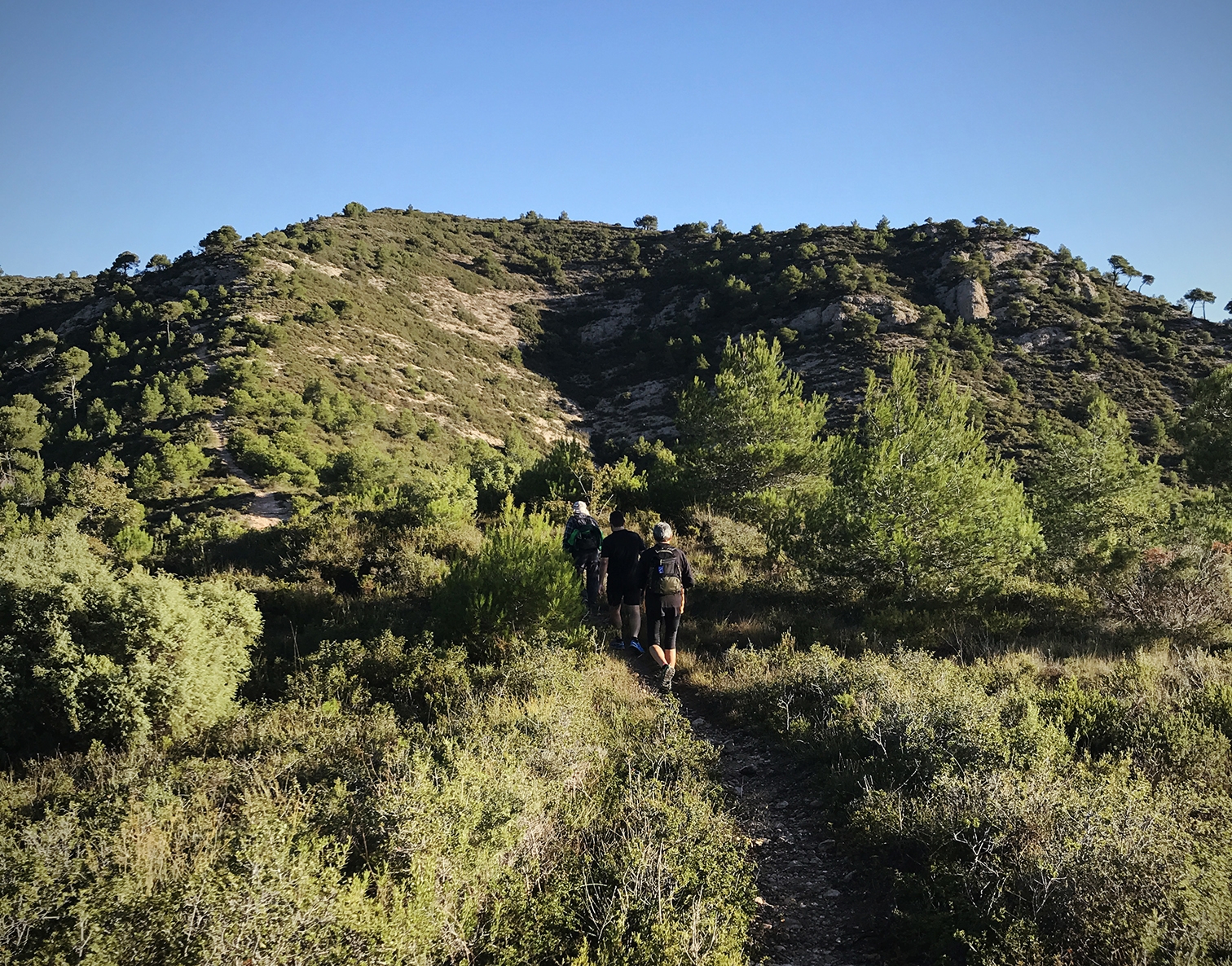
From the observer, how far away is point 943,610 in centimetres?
998

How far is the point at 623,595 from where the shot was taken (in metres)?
8.91

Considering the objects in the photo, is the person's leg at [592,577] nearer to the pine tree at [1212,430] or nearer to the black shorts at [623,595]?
the black shorts at [623,595]

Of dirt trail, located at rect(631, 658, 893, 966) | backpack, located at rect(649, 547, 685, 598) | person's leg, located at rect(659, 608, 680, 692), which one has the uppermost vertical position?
backpack, located at rect(649, 547, 685, 598)

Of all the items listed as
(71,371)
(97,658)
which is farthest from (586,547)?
(71,371)

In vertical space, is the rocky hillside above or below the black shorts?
above

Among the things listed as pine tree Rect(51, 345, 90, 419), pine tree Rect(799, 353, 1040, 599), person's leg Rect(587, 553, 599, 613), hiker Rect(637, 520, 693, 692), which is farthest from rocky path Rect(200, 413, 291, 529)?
pine tree Rect(799, 353, 1040, 599)

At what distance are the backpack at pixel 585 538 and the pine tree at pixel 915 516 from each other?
151 inches

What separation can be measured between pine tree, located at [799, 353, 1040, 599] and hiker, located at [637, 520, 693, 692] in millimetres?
3675

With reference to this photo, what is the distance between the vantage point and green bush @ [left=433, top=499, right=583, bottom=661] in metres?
7.59

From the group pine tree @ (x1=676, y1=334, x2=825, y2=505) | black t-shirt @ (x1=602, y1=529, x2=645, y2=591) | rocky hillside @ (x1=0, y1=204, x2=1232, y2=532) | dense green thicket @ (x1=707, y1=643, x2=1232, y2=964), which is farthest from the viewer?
rocky hillside @ (x1=0, y1=204, x2=1232, y2=532)

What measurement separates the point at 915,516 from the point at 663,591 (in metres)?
5.01

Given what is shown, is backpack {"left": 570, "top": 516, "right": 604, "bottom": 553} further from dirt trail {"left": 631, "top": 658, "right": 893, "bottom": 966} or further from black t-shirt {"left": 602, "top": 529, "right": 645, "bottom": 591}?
dirt trail {"left": 631, "top": 658, "right": 893, "bottom": 966}

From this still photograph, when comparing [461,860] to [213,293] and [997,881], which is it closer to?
[997,881]

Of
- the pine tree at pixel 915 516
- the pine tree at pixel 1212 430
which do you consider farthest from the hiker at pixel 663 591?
the pine tree at pixel 1212 430
